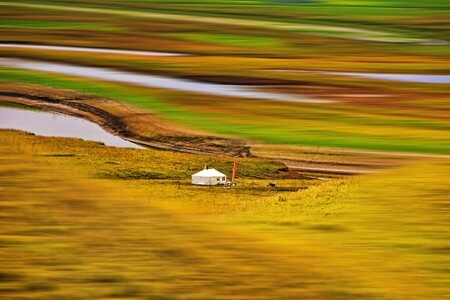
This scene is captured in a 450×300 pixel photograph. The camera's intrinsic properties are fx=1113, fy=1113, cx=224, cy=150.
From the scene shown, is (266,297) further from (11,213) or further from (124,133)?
(124,133)

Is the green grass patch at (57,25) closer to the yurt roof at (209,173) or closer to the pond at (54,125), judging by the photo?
the pond at (54,125)

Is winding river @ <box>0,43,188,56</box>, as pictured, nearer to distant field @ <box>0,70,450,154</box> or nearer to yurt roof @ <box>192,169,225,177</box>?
distant field @ <box>0,70,450,154</box>

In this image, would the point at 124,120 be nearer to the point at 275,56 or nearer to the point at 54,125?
the point at 54,125

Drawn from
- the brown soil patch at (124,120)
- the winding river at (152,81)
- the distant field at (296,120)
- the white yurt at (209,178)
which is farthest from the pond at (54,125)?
the white yurt at (209,178)

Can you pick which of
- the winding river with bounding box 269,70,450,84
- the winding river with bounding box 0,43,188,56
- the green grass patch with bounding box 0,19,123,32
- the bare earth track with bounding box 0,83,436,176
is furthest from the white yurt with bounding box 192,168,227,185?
the green grass patch with bounding box 0,19,123,32

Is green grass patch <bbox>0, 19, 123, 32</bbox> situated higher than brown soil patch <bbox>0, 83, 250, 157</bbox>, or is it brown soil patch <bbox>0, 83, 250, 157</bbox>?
green grass patch <bbox>0, 19, 123, 32</bbox>

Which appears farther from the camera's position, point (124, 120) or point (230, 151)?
point (124, 120)

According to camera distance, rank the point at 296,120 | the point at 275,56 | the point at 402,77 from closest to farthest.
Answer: the point at 296,120 → the point at 402,77 → the point at 275,56

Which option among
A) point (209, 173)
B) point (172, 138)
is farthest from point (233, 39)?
point (209, 173)
